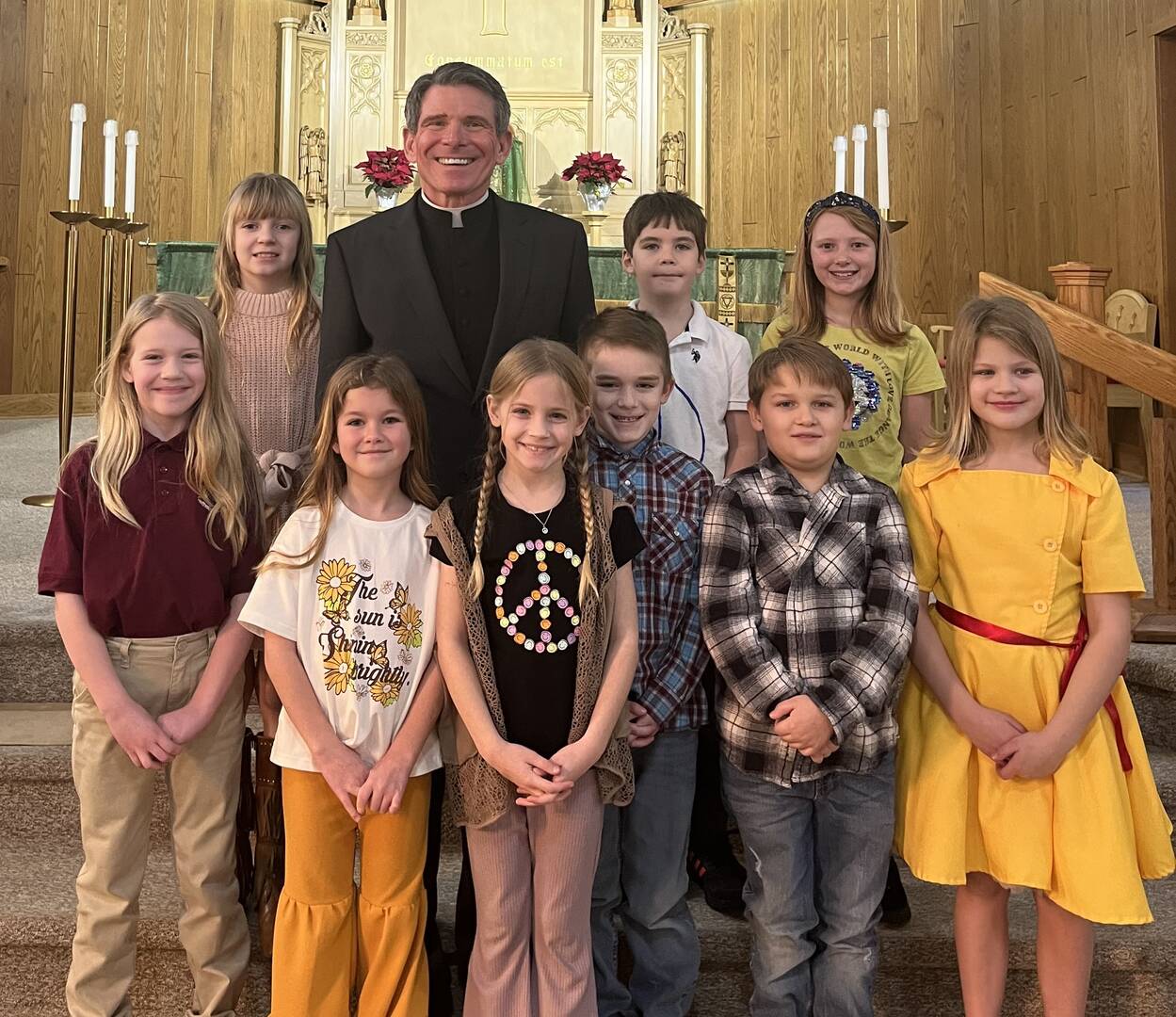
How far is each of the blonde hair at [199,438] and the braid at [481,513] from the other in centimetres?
46

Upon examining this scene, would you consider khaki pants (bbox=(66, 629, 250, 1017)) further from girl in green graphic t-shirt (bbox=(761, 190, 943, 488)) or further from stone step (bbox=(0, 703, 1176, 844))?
girl in green graphic t-shirt (bbox=(761, 190, 943, 488))

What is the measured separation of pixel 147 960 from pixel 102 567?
2.56ft

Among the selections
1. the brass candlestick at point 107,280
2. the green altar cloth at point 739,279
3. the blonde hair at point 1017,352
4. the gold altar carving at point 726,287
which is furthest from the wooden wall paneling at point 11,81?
the blonde hair at point 1017,352

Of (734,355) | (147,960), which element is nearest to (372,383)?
(734,355)

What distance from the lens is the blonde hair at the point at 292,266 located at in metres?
2.57

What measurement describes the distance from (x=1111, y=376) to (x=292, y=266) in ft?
6.66

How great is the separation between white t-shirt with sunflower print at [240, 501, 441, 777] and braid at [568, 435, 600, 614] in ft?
0.88

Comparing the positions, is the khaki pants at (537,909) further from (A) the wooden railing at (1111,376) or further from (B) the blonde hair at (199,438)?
(A) the wooden railing at (1111,376)

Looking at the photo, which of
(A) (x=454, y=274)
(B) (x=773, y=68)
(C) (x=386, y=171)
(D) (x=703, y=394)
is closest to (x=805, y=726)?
(D) (x=703, y=394)

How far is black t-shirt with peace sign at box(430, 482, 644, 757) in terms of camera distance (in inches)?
75.5

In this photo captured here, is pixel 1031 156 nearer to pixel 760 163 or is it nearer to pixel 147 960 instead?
pixel 760 163

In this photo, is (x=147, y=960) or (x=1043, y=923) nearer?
(x=1043, y=923)

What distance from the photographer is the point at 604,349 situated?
2.13 metres

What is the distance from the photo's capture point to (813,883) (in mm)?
2037
